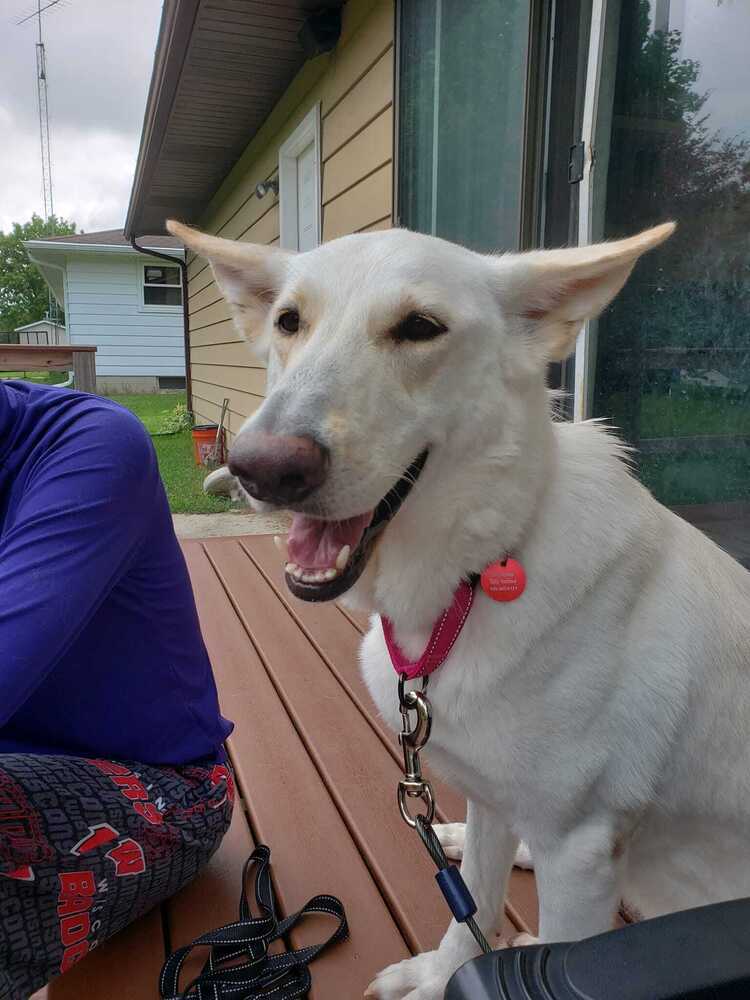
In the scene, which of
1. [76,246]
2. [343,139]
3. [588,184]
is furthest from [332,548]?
[76,246]

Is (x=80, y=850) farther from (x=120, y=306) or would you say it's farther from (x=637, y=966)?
(x=120, y=306)

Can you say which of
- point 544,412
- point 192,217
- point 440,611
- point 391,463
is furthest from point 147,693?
point 192,217

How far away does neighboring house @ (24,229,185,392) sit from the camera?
722 inches

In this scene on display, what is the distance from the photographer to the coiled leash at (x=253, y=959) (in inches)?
50.8

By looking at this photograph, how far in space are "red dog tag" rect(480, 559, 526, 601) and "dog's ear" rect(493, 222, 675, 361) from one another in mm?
373

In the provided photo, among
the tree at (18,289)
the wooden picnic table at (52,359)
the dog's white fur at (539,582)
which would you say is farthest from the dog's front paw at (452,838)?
the tree at (18,289)

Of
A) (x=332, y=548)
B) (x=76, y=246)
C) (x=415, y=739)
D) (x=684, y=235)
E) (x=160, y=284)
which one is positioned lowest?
(x=415, y=739)

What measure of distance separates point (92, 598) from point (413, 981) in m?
0.92

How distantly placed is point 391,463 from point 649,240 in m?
0.52

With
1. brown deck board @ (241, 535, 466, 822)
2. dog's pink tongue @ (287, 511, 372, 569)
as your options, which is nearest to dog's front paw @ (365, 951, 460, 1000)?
brown deck board @ (241, 535, 466, 822)

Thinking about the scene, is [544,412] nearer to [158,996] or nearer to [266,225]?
[158,996]

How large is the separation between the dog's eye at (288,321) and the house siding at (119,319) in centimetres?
1854

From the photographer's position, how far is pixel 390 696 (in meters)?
Answer: 1.29

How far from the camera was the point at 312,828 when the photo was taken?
1.74 metres
